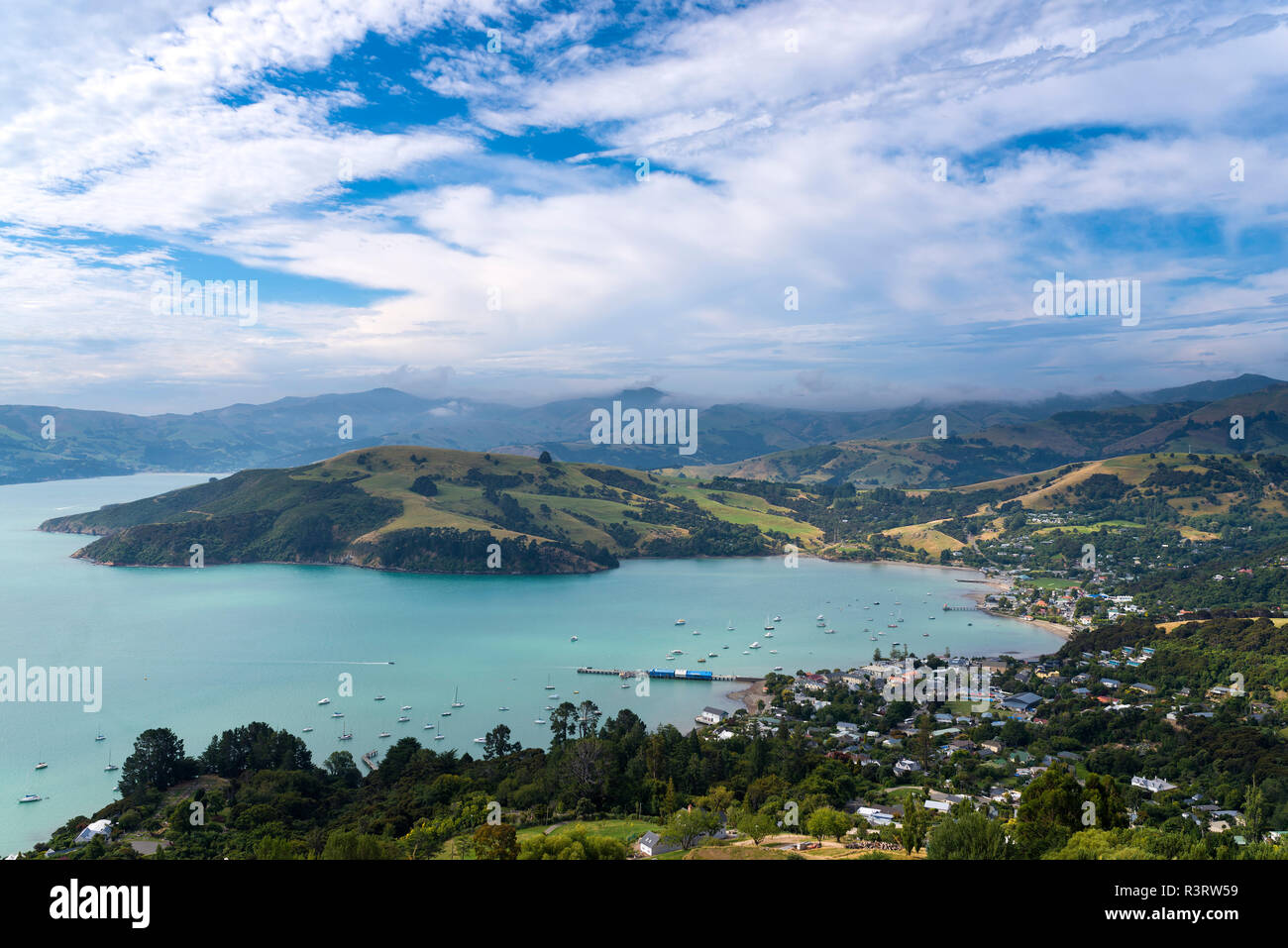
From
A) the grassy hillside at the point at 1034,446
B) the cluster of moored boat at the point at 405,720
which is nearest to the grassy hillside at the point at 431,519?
the cluster of moored boat at the point at 405,720

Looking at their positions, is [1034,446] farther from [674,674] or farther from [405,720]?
[405,720]

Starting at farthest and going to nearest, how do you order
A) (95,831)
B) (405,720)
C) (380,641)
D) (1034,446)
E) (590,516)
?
1. (1034,446)
2. (590,516)
3. (380,641)
4. (405,720)
5. (95,831)

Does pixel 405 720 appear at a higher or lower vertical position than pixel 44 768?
lower

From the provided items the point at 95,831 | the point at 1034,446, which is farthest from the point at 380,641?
the point at 1034,446

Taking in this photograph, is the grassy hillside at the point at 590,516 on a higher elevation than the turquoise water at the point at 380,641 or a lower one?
higher

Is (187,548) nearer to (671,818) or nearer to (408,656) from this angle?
(408,656)

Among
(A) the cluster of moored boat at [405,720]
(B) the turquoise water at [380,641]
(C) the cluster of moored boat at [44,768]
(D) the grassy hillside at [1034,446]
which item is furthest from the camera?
(D) the grassy hillside at [1034,446]

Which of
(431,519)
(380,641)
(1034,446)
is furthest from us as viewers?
(1034,446)

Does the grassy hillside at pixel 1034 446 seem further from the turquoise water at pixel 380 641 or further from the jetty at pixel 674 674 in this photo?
the jetty at pixel 674 674

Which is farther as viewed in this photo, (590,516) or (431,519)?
(590,516)

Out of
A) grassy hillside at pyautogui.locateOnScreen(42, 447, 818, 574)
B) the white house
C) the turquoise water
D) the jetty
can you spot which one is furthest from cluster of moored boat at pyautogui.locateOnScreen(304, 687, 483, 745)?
grassy hillside at pyautogui.locateOnScreen(42, 447, 818, 574)
